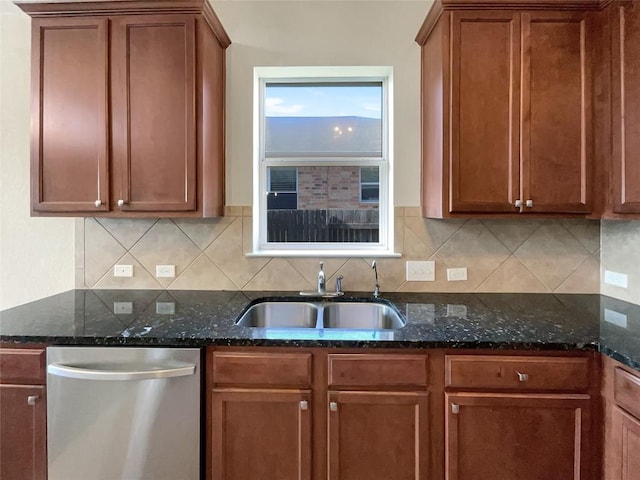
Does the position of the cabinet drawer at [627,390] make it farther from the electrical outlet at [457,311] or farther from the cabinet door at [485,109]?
the cabinet door at [485,109]

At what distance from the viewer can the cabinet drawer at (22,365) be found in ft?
4.54

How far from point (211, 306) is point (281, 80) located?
147cm

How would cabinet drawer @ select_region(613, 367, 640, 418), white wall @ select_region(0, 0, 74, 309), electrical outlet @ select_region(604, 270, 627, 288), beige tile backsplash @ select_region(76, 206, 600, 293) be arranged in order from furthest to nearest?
white wall @ select_region(0, 0, 74, 309), beige tile backsplash @ select_region(76, 206, 600, 293), electrical outlet @ select_region(604, 270, 627, 288), cabinet drawer @ select_region(613, 367, 640, 418)

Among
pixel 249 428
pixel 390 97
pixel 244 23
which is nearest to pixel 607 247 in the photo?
pixel 390 97

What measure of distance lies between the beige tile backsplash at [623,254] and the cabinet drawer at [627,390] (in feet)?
2.77

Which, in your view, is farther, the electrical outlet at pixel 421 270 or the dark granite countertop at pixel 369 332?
the electrical outlet at pixel 421 270

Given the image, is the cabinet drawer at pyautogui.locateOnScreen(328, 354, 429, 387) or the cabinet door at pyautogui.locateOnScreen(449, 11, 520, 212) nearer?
the cabinet drawer at pyautogui.locateOnScreen(328, 354, 429, 387)

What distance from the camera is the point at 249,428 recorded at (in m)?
1.36

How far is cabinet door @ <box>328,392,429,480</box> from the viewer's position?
135 cm

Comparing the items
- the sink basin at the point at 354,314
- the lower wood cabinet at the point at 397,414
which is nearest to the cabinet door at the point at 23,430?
the lower wood cabinet at the point at 397,414

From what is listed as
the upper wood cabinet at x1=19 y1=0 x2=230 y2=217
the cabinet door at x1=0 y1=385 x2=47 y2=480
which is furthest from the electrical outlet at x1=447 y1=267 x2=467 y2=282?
the cabinet door at x1=0 y1=385 x2=47 y2=480

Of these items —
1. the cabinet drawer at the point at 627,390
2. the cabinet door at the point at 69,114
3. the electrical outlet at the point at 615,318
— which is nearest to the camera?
the cabinet drawer at the point at 627,390

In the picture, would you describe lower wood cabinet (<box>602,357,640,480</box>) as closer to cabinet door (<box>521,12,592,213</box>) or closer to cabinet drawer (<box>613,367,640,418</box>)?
cabinet drawer (<box>613,367,640,418</box>)

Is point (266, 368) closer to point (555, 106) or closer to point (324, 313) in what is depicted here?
point (324, 313)
